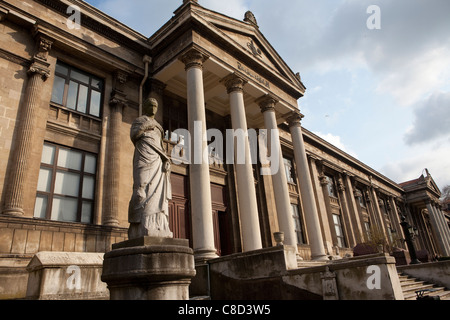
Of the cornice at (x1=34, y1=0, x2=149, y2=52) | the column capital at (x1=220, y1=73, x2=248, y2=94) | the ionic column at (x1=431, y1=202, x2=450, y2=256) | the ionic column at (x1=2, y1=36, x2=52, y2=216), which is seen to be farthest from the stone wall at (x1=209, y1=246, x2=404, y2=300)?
the ionic column at (x1=431, y1=202, x2=450, y2=256)

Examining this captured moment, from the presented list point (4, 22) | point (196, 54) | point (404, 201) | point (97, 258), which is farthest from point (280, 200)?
point (404, 201)

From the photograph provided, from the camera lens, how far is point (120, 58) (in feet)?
45.4

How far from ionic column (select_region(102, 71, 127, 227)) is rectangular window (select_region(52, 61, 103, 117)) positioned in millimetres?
679

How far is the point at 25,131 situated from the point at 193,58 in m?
6.91

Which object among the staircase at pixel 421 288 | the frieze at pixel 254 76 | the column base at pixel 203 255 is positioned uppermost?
the frieze at pixel 254 76

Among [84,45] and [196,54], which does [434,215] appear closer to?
[196,54]

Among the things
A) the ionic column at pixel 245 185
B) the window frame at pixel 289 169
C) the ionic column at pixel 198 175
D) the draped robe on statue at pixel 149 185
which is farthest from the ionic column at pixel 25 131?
the window frame at pixel 289 169

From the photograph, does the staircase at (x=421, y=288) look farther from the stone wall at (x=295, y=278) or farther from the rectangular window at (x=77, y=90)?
the rectangular window at (x=77, y=90)

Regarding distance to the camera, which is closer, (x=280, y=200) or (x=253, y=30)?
(x=280, y=200)

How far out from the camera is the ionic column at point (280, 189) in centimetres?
1420

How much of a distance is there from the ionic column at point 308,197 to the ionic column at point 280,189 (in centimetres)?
140

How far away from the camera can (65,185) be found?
11.2 meters
